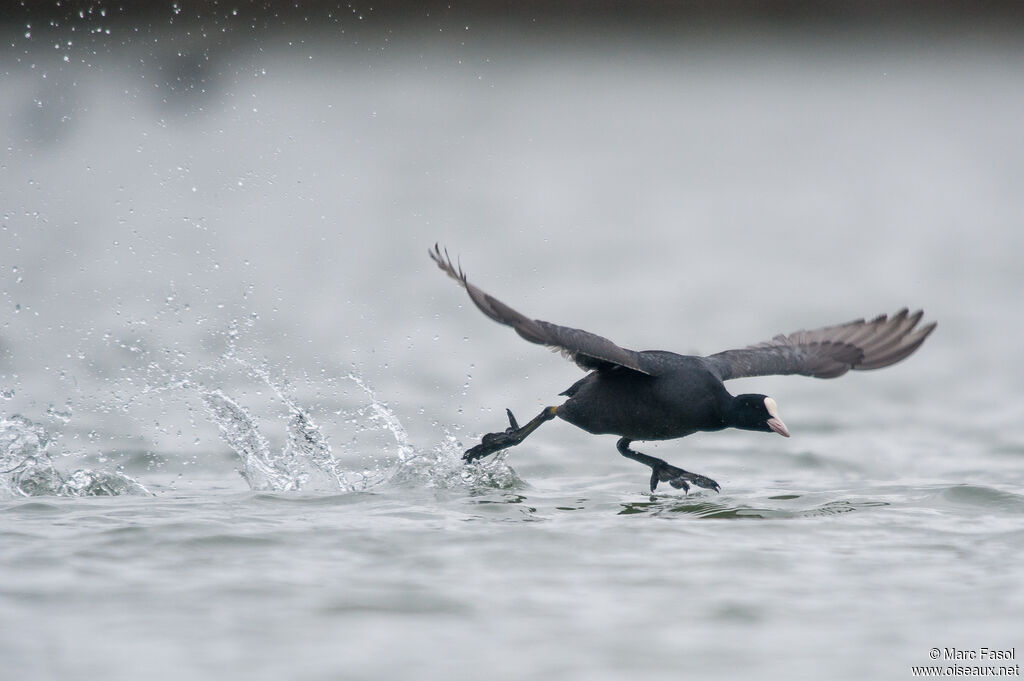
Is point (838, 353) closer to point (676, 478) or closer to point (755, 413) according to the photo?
point (755, 413)

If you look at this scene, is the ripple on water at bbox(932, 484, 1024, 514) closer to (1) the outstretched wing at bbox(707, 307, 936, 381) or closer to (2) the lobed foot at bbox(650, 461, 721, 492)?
(1) the outstretched wing at bbox(707, 307, 936, 381)

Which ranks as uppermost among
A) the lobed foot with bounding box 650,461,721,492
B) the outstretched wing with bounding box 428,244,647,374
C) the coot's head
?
the outstretched wing with bounding box 428,244,647,374

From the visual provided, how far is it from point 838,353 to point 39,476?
4428 millimetres

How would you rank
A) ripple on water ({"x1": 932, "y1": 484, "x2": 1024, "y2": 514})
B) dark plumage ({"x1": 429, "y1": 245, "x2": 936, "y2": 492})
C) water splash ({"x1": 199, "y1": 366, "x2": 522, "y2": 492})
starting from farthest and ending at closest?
water splash ({"x1": 199, "y1": 366, "x2": 522, "y2": 492}) < ripple on water ({"x1": 932, "y1": 484, "x2": 1024, "y2": 514}) < dark plumage ({"x1": 429, "y1": 245, "x2": 936, "y2": 492})

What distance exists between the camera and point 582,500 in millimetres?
6906

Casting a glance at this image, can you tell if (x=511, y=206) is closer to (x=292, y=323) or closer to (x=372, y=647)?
(x=292, y=323)

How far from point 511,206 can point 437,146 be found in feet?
10.3

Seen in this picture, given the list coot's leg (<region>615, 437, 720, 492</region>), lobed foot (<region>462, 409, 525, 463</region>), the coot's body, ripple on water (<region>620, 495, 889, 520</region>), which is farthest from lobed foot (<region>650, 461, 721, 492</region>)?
lobed foot (<region>462, 409, 525, 463</region>)

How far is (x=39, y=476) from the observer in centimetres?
661

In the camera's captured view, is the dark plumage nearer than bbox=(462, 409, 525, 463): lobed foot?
Yes

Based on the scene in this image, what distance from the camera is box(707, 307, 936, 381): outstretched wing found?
722 cm

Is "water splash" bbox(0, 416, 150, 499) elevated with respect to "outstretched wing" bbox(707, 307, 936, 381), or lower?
lower

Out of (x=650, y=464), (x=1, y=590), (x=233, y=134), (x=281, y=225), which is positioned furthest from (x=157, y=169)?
(x=1, y=590)

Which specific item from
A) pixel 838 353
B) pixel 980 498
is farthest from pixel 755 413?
Answer: pixel 980 498
